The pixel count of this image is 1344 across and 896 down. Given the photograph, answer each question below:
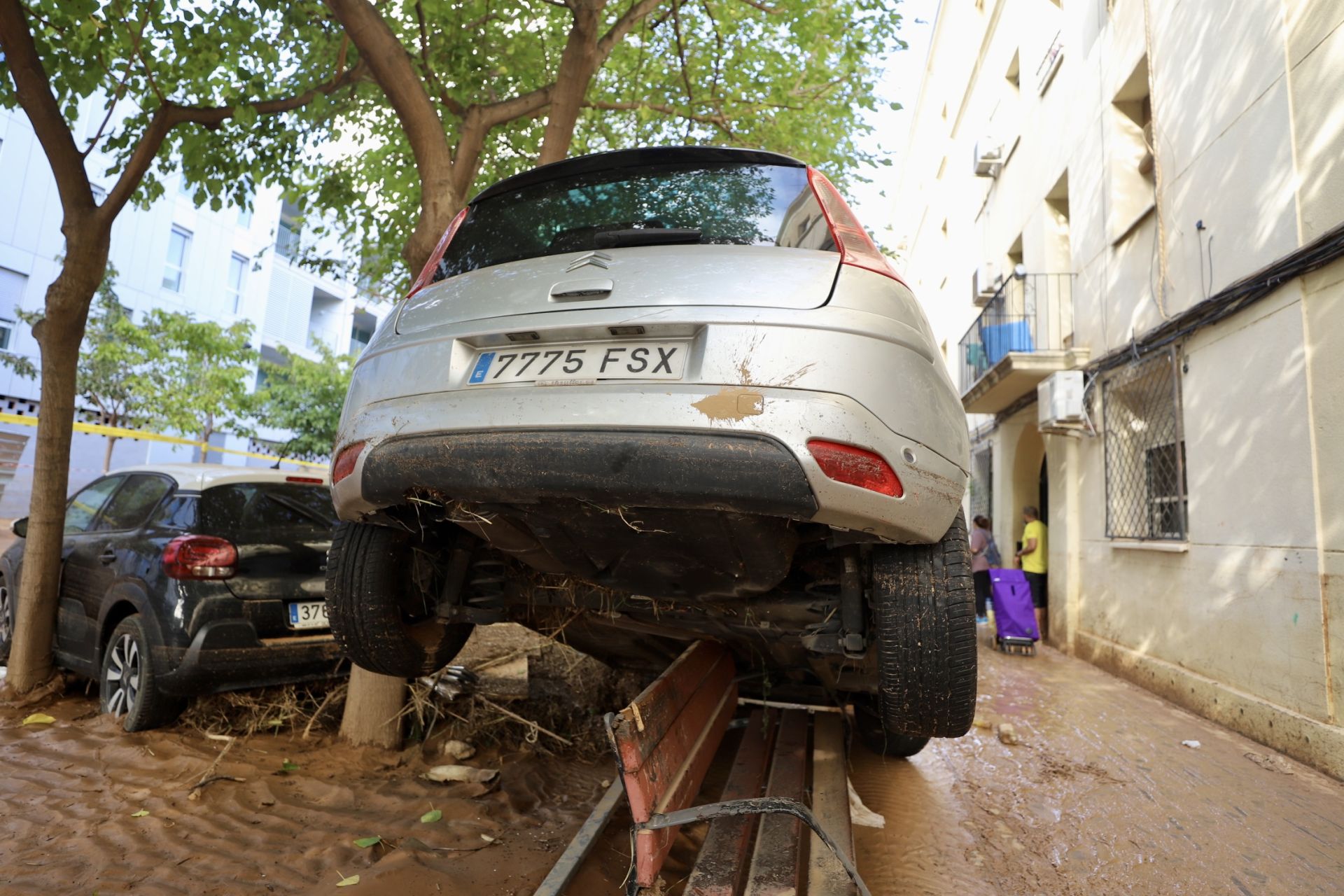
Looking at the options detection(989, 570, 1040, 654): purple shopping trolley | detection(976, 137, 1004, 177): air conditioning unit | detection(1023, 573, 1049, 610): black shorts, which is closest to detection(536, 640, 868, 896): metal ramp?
detection(989, 570, 1040, 654): purple shopping trolley

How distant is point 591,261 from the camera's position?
2213 millimetres

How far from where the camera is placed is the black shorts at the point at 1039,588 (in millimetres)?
10077

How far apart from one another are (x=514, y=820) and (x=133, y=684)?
96.5 inches

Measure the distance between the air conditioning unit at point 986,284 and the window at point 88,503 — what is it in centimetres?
1132

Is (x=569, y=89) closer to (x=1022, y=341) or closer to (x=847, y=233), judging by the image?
(x=847, y=233)

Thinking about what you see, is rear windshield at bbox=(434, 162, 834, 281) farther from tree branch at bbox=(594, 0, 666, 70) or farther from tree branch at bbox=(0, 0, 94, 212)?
tree branch at bbox=(0, 0, 94, 212)

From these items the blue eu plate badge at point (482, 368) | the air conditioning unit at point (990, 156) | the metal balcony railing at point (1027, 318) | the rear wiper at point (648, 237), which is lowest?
the blue eu plate badge at point (482, 368)

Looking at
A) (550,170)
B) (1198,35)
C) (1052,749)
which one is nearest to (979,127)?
(1198,35)

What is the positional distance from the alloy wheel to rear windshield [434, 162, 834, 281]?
3.23 metres

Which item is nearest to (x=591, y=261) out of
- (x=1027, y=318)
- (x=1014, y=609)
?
(x=1014, y=609)

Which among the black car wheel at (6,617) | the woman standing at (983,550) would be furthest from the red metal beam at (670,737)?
the woman standing at (983,550)

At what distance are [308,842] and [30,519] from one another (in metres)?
3.54

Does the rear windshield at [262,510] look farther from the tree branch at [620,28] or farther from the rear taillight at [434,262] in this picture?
the tree branch at [620,28]

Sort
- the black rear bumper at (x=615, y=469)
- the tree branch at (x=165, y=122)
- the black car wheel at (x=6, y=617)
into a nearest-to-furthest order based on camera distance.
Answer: the black rear bumper at (x=615, y=469)
the tree branch at (x=165, y=122)
the black car wheel at (x=6, y=617)
